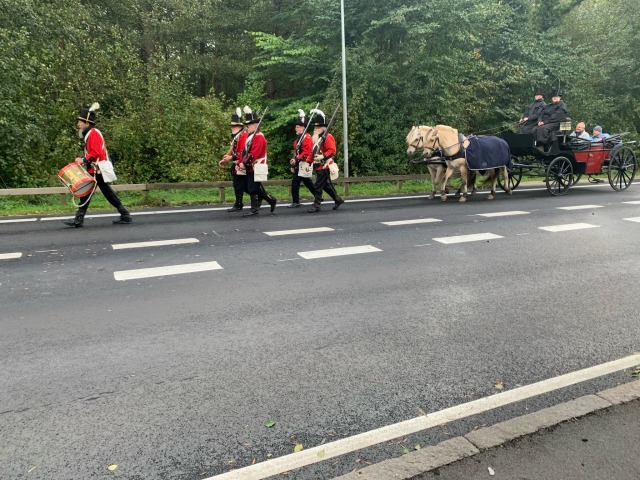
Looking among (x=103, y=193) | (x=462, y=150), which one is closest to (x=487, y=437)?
(x=103, y=193)

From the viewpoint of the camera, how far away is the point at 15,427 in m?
3.32

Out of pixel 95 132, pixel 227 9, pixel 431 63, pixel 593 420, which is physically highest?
pixel 227 9

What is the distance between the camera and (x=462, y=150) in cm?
1398

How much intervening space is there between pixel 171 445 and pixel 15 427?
3.30 feet

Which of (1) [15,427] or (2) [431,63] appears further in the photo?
(2) [431,63]

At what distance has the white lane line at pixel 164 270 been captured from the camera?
672 cm

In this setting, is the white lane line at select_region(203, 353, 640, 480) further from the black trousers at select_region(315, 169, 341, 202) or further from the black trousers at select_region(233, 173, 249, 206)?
the black trousers at select_region(233, 173, 249, 206)

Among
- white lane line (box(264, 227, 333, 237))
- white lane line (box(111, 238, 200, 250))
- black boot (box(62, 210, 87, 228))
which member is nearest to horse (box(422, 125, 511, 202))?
white lane line (box(264, 227, 333, 237))

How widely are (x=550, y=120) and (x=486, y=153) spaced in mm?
2343

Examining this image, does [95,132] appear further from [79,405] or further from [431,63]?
[431,63]

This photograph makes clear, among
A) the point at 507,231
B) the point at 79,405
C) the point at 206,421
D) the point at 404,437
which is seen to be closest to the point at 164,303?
the point at 79,405

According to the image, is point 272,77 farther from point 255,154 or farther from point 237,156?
point 255,154

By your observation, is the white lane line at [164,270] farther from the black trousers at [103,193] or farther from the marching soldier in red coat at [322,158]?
the marching soldier in red coat at [322,158]

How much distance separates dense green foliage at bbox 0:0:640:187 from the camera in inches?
664
